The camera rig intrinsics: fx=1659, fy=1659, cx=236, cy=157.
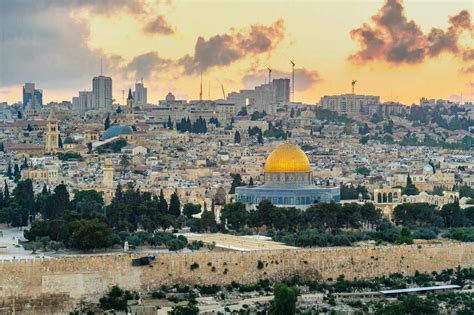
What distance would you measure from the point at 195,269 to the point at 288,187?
16244mm

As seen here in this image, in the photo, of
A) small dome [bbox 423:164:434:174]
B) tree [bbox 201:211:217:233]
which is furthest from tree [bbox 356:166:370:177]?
tree [bbox 201:211:217:233]

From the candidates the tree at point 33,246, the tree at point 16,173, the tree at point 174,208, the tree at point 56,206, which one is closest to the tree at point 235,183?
the tree at point 16,173

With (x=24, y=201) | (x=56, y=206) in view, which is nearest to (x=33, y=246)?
(x=56, y=206)

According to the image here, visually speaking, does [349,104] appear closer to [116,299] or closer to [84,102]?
[84,102]

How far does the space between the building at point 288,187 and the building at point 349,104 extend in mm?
80326

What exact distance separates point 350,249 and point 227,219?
9063 mm

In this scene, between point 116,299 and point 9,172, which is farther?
point 9,172

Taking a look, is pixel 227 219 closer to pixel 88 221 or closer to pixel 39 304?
pixel 88 221

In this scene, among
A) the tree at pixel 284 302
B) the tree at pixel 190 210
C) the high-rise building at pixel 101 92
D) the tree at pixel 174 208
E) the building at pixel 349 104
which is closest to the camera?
the tree at pixel 284 302

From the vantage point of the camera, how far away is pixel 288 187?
2322 inches

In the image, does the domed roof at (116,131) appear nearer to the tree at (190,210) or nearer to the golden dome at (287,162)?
the golden dome at (287,162)

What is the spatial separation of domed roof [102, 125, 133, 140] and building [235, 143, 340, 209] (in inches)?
1494

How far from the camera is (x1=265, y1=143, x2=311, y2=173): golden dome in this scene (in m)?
59.4

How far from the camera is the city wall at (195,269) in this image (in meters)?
40.7
